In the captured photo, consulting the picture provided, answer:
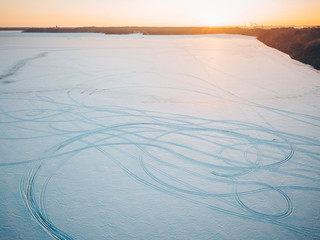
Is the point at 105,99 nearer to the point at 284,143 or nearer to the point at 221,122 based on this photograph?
the point at 221,122

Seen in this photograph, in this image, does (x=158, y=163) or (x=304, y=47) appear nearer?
(x=158, y=163)

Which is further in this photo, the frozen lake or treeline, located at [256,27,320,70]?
treeline, located at [256,27,320,70]

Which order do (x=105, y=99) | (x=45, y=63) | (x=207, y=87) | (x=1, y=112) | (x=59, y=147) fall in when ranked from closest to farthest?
(x=59, y=147), (x=1, y=112), (x=105, y=99), (x=207, y=87), (x=45, y=63)

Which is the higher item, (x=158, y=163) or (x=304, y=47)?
(x=304, y=47)

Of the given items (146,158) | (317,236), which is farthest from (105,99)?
(317,236)

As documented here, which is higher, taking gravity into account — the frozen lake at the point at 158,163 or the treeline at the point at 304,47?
the treeline at the point at 304,47

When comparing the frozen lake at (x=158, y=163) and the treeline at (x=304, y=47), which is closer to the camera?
the frozen lake at (x=158, y=163)

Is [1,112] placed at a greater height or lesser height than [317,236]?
greater

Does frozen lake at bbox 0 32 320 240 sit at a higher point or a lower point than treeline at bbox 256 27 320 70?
lower
